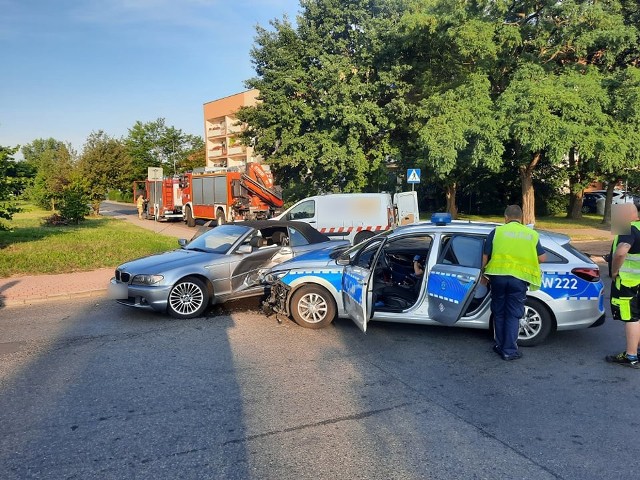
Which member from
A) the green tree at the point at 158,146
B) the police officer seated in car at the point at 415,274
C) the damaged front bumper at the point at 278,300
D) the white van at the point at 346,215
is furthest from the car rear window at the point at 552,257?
the green tree at the point at 158,146

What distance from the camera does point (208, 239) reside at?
8.94 meters

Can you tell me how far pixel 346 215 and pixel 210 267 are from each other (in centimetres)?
874

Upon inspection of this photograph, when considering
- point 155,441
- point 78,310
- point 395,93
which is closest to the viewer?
point 155,441

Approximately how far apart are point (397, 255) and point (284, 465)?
4.73 metres

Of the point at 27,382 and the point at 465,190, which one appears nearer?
the point at 27,382

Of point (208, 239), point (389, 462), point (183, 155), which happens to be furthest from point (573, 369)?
point (183, 155)

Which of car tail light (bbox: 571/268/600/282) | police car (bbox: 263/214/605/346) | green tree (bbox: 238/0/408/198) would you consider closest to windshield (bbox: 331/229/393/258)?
police car (bbox: 263/214/605/346)

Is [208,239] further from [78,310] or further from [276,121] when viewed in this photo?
[276,121]

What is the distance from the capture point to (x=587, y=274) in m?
5.98

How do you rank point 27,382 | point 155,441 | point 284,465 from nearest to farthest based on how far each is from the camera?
1. point 284,465
2. point 155,441
3. point 27,382

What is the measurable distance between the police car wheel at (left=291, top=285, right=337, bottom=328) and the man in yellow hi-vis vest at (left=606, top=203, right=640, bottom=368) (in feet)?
10.7

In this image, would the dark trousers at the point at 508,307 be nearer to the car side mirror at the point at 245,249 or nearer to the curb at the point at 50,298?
the car side mirror at the point at 245,249

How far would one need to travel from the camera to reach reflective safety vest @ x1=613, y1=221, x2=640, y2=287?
205 inches

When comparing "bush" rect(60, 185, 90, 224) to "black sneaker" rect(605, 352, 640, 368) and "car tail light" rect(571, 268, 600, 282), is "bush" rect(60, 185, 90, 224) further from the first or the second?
"black sneaker" rect(605, 352, 640, 368)
